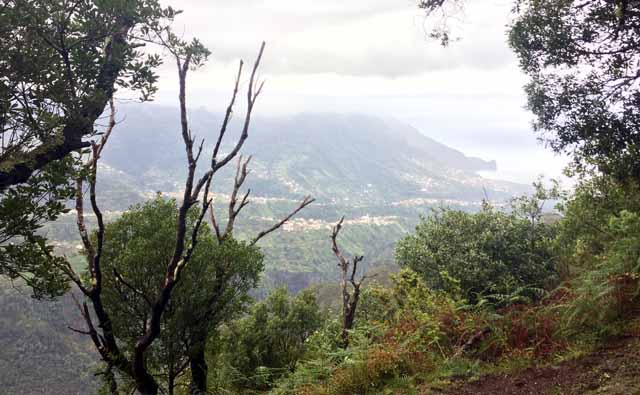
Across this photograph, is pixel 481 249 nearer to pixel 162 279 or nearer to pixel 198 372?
pixel 198 372

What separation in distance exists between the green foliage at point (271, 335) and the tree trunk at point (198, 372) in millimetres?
3660

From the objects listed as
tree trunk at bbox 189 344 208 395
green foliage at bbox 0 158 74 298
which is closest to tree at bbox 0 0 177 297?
green foliage at bbox 0 158 74 298

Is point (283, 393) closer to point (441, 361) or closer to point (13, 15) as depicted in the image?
point (441, 361)

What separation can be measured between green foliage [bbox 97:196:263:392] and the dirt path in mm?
8480

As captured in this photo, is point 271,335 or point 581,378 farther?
point 271,335

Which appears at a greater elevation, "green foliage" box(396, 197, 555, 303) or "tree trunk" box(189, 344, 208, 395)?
"green foliage" box(396, 197, 555, 303)

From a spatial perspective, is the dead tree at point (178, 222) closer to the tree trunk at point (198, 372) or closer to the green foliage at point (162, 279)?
the green foliage at point (162, 279)

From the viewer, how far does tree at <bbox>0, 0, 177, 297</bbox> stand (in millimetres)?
8742

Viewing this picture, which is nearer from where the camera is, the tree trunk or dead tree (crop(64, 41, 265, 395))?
dead tree (crop(64, 41, 265, 395))

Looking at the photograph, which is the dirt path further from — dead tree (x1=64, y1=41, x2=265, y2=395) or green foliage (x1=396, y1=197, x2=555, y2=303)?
green foliage (x1=396, y1=197, x2=555, y2=303)

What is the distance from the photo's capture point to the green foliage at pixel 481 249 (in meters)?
23.9

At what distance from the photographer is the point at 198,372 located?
1502cm

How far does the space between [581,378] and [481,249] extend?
1869 cm

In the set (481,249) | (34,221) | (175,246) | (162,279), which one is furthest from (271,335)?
(34,221)
